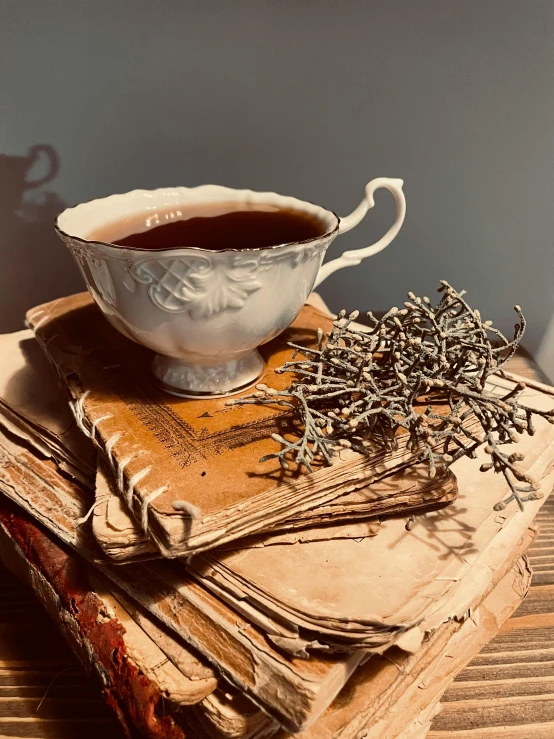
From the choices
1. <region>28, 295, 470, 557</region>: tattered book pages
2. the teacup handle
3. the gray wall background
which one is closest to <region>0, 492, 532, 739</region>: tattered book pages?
<region>28, 295, 470, 557</region>: tattered book pages

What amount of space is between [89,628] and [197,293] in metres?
0.30

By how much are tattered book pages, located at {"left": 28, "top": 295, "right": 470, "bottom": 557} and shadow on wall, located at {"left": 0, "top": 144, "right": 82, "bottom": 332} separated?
30 cm

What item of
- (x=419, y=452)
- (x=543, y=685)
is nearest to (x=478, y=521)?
(x=419, y=452)

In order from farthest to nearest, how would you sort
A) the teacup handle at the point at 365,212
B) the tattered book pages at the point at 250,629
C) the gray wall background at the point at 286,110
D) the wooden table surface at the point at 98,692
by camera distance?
the gray wall background at the point at 286,110 < the teacup handle at the point at 365,212 < the wooden table surface at the point at 98,692 < the tattered book pages at the point at 250,629

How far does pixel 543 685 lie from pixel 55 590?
482mm

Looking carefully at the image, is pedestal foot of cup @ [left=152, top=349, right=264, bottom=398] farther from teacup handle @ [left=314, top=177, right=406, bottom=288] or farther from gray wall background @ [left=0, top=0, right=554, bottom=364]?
gray wall background @ [left=0, top=0, right=554, bottom=364]

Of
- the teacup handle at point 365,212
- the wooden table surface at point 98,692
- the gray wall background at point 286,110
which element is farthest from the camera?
the gray wall background at point 286,110

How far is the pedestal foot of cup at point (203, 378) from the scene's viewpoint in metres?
0.59

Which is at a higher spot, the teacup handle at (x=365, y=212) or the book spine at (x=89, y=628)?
the teacup handle at (x=365, y=212)

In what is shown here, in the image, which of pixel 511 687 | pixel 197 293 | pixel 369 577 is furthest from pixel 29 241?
pixel 511 687

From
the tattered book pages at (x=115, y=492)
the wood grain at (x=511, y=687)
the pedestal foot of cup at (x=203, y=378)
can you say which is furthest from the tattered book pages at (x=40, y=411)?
the wood grain at (x=511, y=687)

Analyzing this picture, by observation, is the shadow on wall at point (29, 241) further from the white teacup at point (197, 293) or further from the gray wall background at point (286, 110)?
the white teacup at point (197, 293)

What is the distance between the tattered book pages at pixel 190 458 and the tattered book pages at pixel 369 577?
0.04 metres

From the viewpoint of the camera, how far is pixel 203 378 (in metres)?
0.59
